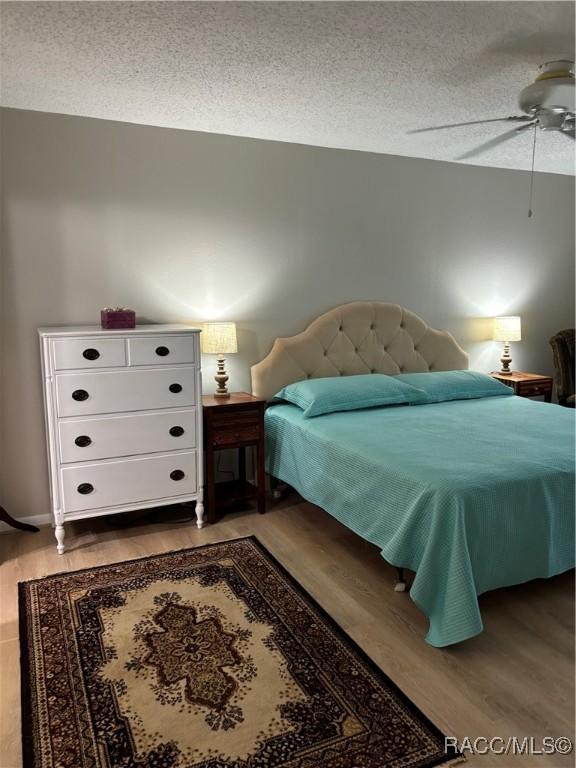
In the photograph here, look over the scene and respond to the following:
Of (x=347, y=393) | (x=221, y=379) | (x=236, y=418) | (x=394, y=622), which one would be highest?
(x=221, y=379)

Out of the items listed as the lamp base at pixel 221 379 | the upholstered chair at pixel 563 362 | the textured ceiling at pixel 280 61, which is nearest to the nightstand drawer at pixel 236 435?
the lamp base at pixel 221 379

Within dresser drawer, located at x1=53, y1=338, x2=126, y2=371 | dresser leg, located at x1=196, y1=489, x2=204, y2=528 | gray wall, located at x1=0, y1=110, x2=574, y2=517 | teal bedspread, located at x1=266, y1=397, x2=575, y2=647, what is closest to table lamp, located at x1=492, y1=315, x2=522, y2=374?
gray wall, located at x1=0, y1=110, x2=574, y2=517

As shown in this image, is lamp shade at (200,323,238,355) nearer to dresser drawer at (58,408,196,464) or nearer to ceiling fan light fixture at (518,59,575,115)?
dresser drawer at (58,408,196,464)

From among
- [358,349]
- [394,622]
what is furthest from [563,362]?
[394,622]

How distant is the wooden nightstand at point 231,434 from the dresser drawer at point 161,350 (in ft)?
1.15

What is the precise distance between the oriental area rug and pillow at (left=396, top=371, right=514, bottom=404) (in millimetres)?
1753

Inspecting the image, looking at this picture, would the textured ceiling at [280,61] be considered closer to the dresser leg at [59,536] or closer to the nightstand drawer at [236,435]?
the nightstand drawer at [236,435]

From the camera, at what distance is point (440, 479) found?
2307 mm

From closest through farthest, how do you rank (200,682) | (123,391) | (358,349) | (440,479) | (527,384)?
1. (200,682)
2. (440,479)
3. (123,391)
4. (358,349)
5. (527,384)

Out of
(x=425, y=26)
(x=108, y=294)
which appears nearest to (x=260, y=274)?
(x=108, y=294)

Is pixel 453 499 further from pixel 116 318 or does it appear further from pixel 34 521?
pixel 34 521

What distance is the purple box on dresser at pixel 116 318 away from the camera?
10.2 ft

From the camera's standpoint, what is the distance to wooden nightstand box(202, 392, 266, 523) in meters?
3.32

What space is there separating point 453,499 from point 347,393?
143 cm
